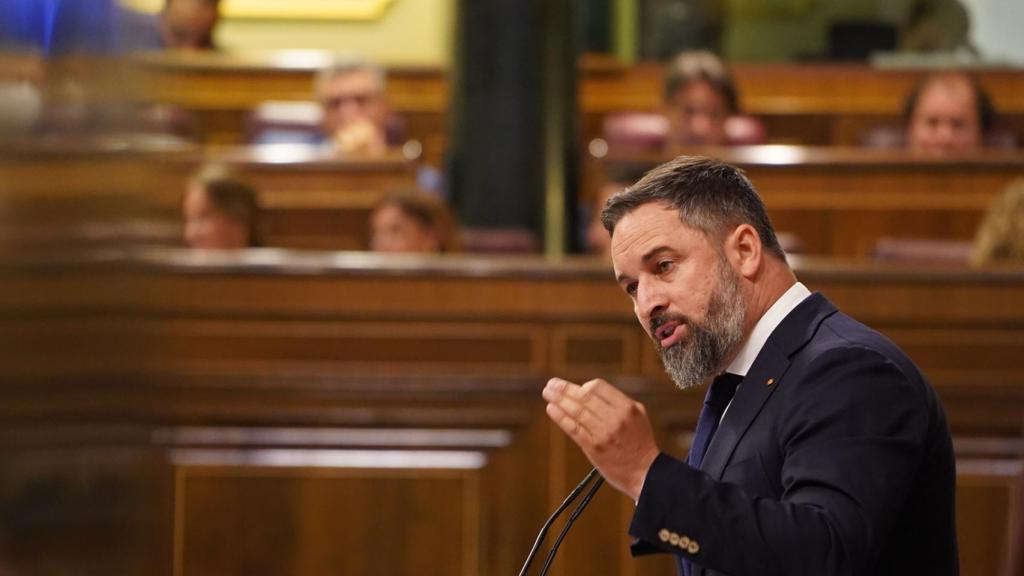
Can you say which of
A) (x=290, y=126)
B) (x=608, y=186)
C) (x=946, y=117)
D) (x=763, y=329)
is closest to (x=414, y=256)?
(x=608, y=186)

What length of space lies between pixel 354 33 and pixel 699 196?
27.5ft

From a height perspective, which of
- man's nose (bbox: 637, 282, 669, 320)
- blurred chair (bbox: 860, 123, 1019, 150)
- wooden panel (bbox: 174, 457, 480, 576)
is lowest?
wooden panel (bbox: 174, 457, 480, 576)

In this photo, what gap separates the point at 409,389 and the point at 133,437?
9.03 feet

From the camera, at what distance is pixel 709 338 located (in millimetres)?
1505

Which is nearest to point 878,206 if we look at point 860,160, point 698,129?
point 860,160

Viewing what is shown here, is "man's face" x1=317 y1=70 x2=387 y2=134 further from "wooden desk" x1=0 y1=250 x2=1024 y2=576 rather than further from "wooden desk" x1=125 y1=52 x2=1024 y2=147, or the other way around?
"wooden desk" x1=0 y1=250 x2=1024 y2=576

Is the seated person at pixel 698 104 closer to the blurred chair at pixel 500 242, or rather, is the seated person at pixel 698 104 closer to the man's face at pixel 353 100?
the blurred chair at pixel 500 242

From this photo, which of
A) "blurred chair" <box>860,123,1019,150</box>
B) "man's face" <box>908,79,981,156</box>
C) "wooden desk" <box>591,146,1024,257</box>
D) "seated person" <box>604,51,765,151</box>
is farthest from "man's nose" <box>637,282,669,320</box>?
"blurred chair" <box>860,123,1019,150</box>

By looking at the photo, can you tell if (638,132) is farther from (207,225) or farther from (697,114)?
(207,225)

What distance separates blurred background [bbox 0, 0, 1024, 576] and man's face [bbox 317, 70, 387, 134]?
15mm

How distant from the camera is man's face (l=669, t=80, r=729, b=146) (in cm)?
555

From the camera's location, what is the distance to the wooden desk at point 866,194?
212 inches

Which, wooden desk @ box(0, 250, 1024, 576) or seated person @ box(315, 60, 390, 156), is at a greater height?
seated person @ box(315, 60, 390, 156)

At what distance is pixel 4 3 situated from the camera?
0.55 m
